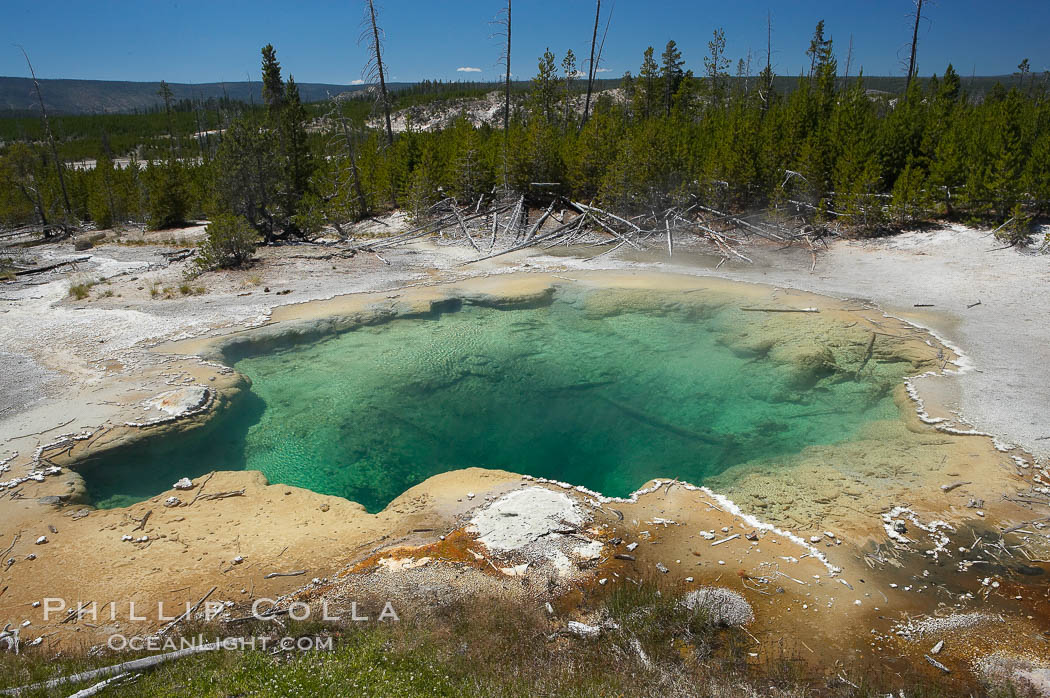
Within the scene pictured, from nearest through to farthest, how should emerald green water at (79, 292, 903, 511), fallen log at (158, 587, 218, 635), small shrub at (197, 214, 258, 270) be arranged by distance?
1. fallen log at (158, 587, 218, 635)
2. emerald green water at (79, 292, 903, 511)
3. small shrub at (197, 214, 258, 270)

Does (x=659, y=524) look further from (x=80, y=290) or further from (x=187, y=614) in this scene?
(x=80, y=290)

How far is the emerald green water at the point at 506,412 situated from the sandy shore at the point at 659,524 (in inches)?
20.1

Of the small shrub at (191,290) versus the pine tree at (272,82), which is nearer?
the small shrub at (191,290)

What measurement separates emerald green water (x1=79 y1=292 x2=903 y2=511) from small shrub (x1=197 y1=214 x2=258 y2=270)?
649 centimetres

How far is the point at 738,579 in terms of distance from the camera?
5.01m

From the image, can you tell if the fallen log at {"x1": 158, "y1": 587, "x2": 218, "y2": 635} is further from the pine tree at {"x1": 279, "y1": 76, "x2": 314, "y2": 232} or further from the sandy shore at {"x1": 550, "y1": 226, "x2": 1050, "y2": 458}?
the pine tree at {"x1": 279, "y1": 76, "x2": 314, "y2": 232}

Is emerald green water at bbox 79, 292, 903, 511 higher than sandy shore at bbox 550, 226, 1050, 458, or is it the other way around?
sandy shore at bbox 550, 226, 1050, 458

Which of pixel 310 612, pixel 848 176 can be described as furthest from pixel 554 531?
pixel 848 176

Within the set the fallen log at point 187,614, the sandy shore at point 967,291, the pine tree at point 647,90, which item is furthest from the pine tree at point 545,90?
the fallen log at point 187,614

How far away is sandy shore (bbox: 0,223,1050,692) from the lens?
4746 millimetres

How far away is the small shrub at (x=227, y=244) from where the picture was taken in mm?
15242

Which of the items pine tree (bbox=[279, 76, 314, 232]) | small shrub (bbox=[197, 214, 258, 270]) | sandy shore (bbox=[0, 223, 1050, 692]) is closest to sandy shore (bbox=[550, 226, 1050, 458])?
sandy shore (bbox=[0, 223, 1050, 692])

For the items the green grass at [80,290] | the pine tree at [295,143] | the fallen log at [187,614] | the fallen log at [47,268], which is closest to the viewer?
the fallen log at [187,614]

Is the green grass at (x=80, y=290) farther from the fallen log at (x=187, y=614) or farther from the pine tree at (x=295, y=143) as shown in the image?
the fallen log at (x=187, y=614)
